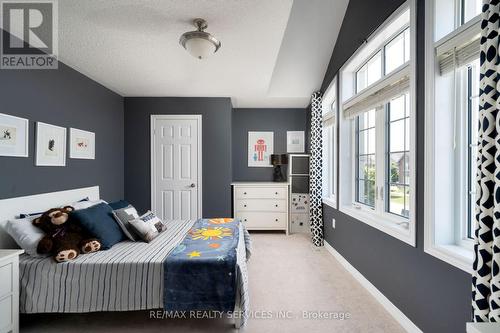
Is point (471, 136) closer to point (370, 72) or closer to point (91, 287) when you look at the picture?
point (370, 72)

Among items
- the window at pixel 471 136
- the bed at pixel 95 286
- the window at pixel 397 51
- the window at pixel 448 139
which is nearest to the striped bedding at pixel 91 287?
the bed at pixel 95 286

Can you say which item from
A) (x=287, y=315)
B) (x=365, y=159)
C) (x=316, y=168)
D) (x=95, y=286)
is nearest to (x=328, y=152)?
(x=316, y=168)

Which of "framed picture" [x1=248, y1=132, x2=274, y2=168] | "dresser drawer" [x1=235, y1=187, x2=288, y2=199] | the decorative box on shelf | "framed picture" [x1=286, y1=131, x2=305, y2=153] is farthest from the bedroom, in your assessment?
"framed picture" [x1=248, y1=132, x2=274, y2=168]

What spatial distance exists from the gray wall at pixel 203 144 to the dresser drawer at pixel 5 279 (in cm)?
249

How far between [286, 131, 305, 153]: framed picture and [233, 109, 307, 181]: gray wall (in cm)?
8

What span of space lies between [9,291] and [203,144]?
9.62 feet

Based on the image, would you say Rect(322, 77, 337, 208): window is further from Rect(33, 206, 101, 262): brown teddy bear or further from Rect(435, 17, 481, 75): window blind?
Rect(33, 206, 101, 262): brown teddy bear

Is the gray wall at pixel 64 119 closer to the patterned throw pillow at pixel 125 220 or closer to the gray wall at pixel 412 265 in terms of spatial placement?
the patterned throw pillow at pixel 125 220

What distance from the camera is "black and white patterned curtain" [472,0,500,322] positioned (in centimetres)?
102

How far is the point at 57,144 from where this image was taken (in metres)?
2.61

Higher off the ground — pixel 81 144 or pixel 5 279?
pixel 81 144

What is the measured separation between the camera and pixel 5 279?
160 cm

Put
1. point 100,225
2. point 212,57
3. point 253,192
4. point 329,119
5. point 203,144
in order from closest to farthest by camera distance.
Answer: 1. point 100,225
2. point 212,57
3. point 329,119
4. point 203,144
5. point 253,192

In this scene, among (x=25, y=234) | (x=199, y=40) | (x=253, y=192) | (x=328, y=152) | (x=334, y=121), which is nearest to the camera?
(x=25, y=234)
